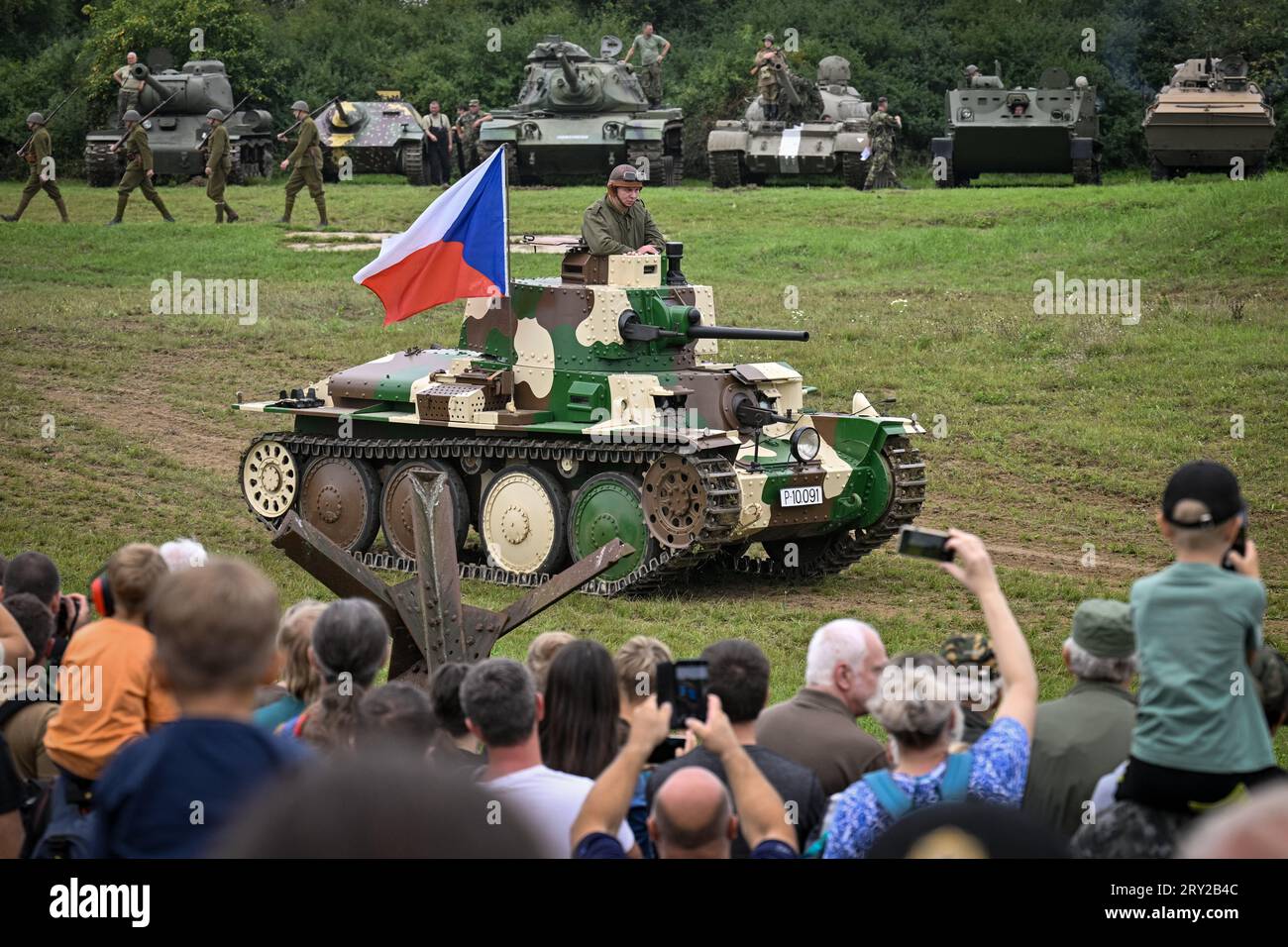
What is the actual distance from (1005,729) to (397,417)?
11.4 meters

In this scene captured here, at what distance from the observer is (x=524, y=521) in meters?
16.1

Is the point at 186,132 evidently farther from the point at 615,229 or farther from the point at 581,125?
the point at 615,229

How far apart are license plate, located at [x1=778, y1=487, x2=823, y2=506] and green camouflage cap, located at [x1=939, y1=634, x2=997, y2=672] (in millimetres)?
8099

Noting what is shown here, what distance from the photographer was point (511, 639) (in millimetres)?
13750

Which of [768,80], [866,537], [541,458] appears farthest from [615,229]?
[768,80]

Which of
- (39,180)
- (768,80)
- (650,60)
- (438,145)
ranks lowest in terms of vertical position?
(39,180)

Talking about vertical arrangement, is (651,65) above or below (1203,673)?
above

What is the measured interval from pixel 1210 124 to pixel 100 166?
2051 centimetres

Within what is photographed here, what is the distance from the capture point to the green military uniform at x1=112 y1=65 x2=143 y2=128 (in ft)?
128

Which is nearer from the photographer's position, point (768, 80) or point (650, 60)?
point (768, 80)

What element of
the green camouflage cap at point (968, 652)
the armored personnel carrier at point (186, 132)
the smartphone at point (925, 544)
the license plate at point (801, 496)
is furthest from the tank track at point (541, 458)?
the armored personnel carrier at point (186, 132)

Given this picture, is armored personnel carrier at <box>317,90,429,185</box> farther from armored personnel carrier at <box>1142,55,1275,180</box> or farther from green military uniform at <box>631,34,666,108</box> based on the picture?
armored personnel carrier at <box>1142,55,1275,180</box>

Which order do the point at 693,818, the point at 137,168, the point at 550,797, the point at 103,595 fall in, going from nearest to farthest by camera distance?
1. the point at 693,818
2. the point at 550,797
3. the point at 103,595
4. the point at 137,168

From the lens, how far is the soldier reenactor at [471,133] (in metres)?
38.0
